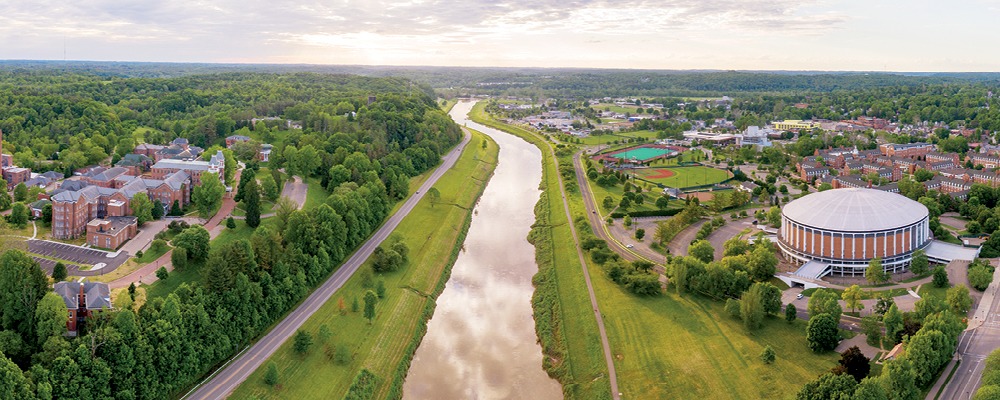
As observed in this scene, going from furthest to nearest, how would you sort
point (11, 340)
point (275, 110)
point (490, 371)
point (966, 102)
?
point (966, 102) < point (275, 110) < point (490, 371) < point (11, 340)

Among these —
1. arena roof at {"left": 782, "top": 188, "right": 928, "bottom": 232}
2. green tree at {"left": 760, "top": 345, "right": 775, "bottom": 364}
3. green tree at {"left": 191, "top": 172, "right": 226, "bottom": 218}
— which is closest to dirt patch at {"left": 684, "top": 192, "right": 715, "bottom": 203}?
arena roof at {"left": 782, "top": 188, "right": 928, "bottom": 232}

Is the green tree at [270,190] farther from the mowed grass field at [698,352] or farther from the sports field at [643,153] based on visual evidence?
the sports field at [643,153]

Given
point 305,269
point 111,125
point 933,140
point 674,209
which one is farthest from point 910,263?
point 111,125

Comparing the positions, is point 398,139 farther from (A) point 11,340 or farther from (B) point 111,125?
(A) point 11,340

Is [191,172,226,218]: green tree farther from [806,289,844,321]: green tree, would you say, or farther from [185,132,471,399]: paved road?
[806,289,844,321]: green tree

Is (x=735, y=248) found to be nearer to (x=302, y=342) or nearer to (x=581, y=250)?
(x=581, y=250)

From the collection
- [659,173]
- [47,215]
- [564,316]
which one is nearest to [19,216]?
[47,215]
